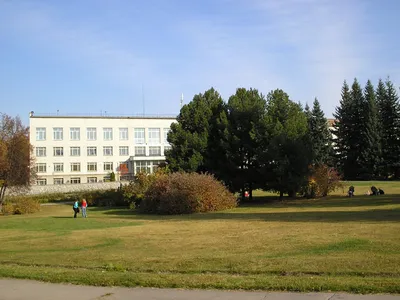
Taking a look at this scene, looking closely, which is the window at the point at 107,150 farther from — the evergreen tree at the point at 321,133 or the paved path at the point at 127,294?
the paved path at the point at 127,294

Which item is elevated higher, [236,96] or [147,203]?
[236,96]

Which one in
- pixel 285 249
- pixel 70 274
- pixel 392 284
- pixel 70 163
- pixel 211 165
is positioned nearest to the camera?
pixel 392 284

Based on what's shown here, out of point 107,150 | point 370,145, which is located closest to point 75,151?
point 107,150

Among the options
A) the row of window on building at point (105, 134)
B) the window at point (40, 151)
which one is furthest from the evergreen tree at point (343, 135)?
the window at point (40, 151)

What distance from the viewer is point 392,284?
25.9 ft

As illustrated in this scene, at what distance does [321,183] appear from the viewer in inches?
1833

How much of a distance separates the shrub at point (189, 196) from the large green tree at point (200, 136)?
805 centimetres

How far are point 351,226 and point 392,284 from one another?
11.3 meters

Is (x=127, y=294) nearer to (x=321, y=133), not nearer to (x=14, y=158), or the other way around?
(x=14, y=158)

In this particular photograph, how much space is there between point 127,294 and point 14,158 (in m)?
47.4

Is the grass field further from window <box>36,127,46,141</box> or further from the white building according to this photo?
window <box>36,127,46,141</box>

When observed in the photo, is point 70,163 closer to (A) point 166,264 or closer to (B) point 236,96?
(B) point 236,96

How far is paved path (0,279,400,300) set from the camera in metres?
7.53

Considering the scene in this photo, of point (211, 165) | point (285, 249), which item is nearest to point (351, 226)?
point (285, 249)
